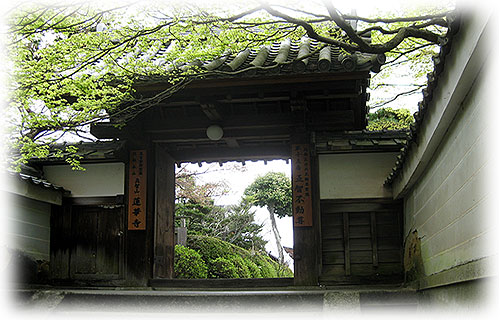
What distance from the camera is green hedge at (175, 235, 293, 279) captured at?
12922mm

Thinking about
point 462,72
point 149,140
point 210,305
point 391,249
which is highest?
point 149,140

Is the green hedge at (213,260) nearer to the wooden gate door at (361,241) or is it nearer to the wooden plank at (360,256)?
the wooden gate door at (361,241)

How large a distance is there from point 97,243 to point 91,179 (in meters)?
1.23

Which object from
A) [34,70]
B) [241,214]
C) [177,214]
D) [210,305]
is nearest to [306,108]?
[210,305]

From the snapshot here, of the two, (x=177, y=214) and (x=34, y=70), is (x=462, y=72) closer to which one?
(x=34, y=70)

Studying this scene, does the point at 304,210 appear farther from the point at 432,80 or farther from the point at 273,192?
the point at 273,192

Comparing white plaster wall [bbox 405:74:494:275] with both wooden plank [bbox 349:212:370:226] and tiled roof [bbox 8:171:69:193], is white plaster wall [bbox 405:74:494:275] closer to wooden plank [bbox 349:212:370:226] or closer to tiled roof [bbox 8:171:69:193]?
wooden plank [bbox 349:212:370:226]

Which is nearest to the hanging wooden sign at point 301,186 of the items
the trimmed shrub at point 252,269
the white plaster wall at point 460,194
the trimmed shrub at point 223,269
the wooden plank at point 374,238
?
the wooden plank at point 374,238

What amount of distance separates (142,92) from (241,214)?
12.8 meters

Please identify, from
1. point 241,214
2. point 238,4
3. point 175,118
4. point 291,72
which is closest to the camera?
point 238,4

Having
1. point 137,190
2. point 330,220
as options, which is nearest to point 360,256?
point 330,220

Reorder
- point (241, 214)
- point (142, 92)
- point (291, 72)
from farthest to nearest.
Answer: point (241, 214) < point (142, 92) < point (291, 72)

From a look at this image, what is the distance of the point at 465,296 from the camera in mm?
3848

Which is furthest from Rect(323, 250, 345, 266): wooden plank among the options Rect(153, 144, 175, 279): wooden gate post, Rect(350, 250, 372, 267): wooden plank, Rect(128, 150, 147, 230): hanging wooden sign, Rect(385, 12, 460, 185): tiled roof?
Rect(128, 150, 147, 230): hanging wooden sign
